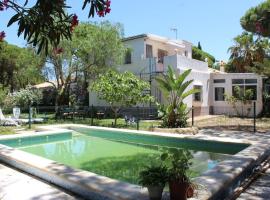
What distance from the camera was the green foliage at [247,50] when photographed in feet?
104

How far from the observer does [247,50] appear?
32.7 meters

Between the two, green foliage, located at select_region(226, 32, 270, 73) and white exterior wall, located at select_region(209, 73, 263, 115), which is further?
green foliage, located at select_region(226, 32, 270, 73)

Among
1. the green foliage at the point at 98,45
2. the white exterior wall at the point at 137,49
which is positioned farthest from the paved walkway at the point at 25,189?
the white exterior wall at the point at 137,49

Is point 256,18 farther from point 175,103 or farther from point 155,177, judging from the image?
point 155,177

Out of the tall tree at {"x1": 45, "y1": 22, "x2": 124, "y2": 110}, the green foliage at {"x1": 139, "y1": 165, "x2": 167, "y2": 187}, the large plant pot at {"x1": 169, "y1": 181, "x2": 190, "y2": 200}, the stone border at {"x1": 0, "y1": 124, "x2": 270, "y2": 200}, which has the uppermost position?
the tall tree at {"x1": 45, "y1": 22, "x2": 124, "y2": 110}

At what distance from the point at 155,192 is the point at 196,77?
23.0 metres

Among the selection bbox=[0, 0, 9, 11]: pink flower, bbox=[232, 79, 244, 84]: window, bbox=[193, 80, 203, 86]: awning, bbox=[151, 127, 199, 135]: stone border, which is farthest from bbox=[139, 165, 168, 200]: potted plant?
bbox=[232, 79, 244, 84]: window

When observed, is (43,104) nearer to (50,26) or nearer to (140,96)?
(140,96)

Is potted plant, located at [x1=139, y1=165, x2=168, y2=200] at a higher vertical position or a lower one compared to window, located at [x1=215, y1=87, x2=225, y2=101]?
lower

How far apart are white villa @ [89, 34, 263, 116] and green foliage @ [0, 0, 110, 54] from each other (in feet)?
73.5

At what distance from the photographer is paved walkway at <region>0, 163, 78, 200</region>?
24.1ft

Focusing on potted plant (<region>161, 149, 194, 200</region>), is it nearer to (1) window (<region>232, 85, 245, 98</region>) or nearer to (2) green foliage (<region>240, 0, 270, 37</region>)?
(2) green foliage (<region>240, 0, 270, 37</region>)

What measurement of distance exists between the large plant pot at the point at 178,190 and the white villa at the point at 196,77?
2049cm

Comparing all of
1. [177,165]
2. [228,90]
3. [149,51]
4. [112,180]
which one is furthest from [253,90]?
[177,165]
